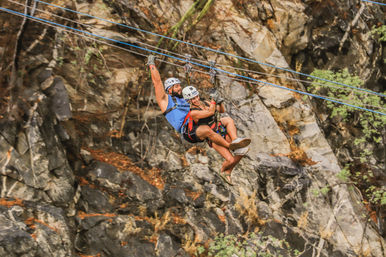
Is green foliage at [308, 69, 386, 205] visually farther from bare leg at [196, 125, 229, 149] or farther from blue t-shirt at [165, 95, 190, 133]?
blue t-shirt at [165, 95, 190, 133]

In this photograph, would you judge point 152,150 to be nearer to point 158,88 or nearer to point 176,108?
point 176,108

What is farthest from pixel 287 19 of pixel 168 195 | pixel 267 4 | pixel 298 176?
pixel 168 195

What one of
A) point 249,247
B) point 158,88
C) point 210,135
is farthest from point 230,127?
point 249,247

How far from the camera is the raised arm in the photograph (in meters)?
5.16

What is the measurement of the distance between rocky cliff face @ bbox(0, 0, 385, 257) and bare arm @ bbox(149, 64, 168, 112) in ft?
10.7

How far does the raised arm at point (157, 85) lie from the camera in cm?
516

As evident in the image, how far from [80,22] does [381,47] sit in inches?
400

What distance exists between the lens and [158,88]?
528 centimetres

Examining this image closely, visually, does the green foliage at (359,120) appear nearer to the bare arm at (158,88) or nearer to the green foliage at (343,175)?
the green foliage at (343,175)

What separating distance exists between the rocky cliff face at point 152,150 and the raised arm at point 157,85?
3255 millimetres

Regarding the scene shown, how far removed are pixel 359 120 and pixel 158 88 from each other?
7.59 metres

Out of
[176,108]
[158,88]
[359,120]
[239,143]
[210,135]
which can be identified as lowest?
[359,120]

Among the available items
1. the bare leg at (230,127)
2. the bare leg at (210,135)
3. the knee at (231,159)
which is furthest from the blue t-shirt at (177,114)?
the knee at (231,159)

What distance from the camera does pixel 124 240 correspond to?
24.6 feet
